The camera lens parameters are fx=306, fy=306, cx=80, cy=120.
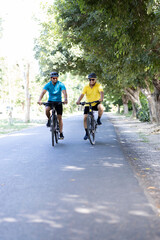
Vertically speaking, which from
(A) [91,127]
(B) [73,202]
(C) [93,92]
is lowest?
(B) [73,202]

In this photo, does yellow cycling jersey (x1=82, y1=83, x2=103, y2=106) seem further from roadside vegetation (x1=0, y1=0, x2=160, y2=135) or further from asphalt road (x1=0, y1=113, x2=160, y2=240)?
asphalt road (x1=0, y1=113, x2=160, y2=240)

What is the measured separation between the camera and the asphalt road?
2918 mm

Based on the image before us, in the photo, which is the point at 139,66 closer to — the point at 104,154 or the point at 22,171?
the point at 104,154

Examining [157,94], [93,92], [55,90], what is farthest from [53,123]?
[157,94]

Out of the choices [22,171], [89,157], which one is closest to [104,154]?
[89,157]

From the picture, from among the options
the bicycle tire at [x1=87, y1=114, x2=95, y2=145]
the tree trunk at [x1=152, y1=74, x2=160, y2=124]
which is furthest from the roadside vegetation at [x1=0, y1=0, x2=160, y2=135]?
the bicycle tire at [x1=87, y1=114, x2=95, y2=145]

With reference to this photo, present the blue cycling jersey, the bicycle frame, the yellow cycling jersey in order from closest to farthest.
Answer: the bicycle frame, the blue cycling jersey, the yellow cycling jersey

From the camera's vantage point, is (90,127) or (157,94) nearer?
(90,127)

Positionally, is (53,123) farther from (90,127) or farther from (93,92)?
(93,92)

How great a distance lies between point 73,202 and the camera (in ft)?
12.4

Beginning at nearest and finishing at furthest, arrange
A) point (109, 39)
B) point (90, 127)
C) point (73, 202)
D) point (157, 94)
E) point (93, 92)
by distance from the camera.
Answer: point (73, 202)
point (90, 127)
point (93, 92)
point (109, 39)
point (157, 94)

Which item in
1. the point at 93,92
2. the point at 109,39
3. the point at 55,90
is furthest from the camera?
the point at 109,39

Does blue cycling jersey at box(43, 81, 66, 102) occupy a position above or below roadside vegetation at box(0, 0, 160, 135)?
below

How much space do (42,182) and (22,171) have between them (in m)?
0.93
